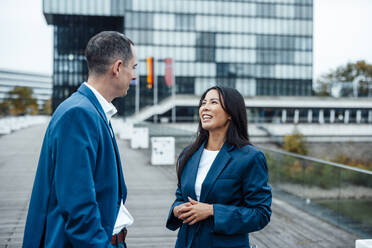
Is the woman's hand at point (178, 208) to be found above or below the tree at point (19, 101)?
above

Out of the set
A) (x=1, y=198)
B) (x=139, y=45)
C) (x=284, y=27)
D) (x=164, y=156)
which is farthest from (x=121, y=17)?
(x=1, y=198)

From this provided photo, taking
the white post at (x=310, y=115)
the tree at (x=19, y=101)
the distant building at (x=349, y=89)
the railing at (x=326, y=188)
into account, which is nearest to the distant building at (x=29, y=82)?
the tree at (x=19, y=101)

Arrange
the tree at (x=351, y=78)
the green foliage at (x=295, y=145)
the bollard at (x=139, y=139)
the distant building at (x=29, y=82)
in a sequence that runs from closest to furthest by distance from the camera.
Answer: the bollard at (x=139, y=139) → the green foliage at (x=295, y=145) → the tree at (x=351, y=78) → the distant building at (x=29, y=82)

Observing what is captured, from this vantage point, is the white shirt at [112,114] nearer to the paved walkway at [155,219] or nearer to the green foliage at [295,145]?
the paved walkway at [155,219]

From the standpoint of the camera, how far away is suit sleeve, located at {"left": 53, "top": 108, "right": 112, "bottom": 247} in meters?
1.74

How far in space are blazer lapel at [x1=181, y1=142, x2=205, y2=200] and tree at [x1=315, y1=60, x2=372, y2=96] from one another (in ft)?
246

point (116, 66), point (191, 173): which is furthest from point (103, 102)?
point (191, 173)

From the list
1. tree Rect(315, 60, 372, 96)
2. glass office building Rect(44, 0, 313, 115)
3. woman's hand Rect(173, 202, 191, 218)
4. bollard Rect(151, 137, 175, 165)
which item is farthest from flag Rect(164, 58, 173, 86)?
tree Rect(315, 60, 372, 96)

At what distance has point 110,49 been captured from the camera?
6.82ft

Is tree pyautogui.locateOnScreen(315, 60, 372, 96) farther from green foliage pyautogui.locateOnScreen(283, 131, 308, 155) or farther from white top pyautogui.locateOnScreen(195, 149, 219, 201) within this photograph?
white top pyautogui.locateOnScreen(195, 149, 219, 201)

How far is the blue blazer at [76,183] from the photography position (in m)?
1.75

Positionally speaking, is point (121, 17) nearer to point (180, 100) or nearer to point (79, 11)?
point (79, 11)

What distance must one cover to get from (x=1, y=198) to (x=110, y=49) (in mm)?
6027

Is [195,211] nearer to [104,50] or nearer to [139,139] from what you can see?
[104,50]
